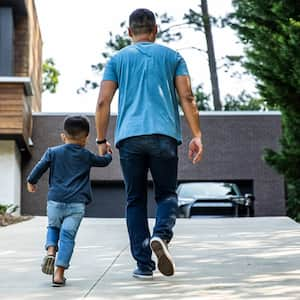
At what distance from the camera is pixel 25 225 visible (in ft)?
39.1

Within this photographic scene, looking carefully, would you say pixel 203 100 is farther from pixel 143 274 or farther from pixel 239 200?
pixel 143 274

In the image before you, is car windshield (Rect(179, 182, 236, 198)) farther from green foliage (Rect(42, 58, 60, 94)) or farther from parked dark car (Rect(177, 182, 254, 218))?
green foliage (Rect(42, 58, 60, 94))

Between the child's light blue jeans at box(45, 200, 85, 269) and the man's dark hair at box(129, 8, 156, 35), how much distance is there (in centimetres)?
145

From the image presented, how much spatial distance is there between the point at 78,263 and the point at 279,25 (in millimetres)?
7539

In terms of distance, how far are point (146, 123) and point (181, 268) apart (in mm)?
1547

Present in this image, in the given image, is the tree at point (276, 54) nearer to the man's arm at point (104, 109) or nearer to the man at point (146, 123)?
the man at point (146, 123)

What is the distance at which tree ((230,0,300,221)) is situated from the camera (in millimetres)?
11977

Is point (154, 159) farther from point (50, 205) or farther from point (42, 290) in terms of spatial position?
point (42, 290)

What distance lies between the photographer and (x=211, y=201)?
16.1m

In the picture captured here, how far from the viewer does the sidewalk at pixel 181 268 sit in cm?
486

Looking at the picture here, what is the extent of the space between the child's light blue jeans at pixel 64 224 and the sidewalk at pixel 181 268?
27 centimetres

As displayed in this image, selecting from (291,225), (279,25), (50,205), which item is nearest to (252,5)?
(279,25)

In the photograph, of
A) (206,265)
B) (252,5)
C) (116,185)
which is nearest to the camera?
(206,265)

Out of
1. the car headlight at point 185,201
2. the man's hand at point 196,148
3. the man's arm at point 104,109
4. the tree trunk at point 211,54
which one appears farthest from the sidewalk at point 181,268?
the tree trunk at point 211,54
